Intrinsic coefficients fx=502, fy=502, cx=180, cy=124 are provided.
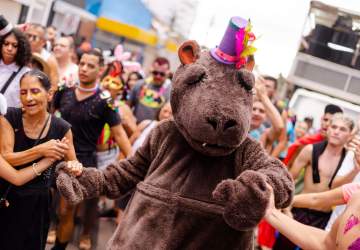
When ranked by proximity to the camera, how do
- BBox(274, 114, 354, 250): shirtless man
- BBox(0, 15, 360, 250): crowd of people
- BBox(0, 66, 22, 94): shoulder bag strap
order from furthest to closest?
BBox(274, 114, 354, 250): shirtless man < BBox(0, 66, 22, 94): shoulder bag strap < BBox(0, 15, 360, 250): crowd of people

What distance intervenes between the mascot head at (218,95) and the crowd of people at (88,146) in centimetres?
20

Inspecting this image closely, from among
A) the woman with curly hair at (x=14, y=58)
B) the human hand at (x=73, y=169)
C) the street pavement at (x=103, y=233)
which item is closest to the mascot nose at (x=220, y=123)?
the human hand at (x=73, y=169)

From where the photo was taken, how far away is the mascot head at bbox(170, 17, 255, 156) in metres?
2.17

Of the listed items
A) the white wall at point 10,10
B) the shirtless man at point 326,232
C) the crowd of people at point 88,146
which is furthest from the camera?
the white wall at point 10,10

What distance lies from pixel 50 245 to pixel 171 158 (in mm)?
3090

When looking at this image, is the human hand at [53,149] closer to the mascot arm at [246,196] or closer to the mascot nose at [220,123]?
the mascot nose at [220,123]

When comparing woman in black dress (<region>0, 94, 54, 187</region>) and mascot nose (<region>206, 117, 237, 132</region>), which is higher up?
mascot nose (<region>206, 117, 237, 132</region>)

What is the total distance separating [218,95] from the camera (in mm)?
2211

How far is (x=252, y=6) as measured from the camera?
28.4ft

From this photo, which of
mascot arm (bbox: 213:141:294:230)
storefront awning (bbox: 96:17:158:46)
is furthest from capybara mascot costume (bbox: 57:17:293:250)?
storefront awning (bbox: 96:17:158:46)

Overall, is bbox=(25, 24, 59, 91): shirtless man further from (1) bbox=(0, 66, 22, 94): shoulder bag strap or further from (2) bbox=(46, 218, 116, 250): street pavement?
(2) bbox=(46, 218, 116, 250): street pavement

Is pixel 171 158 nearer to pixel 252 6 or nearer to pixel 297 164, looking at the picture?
pixel 297 164

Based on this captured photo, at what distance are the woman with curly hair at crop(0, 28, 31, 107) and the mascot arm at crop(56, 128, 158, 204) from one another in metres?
2.04

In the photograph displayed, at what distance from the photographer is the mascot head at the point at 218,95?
7.12ft
